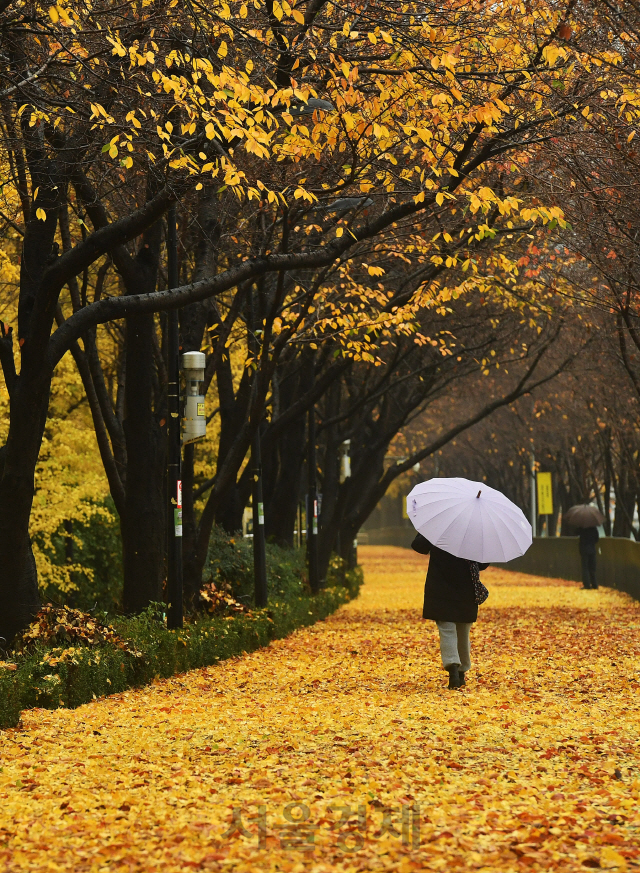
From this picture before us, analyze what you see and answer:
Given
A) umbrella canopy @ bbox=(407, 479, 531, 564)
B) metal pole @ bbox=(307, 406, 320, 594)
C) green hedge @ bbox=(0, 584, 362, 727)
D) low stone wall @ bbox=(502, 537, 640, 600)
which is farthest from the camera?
low stone wall @ bbox=(502, 537, 640, 600)

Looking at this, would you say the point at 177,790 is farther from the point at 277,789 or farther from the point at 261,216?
the point at 261,216

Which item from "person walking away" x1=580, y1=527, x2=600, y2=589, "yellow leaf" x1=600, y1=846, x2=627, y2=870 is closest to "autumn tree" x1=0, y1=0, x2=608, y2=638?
"yellow leaf" x1=600, y1=846, x2=627, y2=870

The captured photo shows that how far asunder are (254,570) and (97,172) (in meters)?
6.98

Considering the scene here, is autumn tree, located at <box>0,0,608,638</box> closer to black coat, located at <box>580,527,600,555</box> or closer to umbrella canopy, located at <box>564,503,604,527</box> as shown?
umbrella canopy, located at <box>564,503,604,527</box>

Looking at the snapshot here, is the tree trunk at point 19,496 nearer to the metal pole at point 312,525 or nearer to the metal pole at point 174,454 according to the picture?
the metal pole at point 174,454

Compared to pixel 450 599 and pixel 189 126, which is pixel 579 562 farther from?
pixel 189 126

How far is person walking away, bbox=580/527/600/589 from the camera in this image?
92.8 ft

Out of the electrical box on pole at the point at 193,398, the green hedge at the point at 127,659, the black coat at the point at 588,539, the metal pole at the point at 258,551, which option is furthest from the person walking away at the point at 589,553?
the electrical box on pole at the point at 193,398

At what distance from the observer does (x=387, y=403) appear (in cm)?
2925

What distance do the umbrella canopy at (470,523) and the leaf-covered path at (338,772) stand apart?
1.38 meters

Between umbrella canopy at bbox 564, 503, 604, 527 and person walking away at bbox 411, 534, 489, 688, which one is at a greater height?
umbrella canopy at bbox 564, 503, 604, 527

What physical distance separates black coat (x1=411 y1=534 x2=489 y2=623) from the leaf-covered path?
761 mm

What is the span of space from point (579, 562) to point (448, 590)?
24077 millimetres

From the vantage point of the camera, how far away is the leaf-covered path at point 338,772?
555 centimetres
